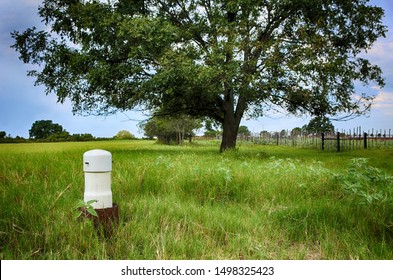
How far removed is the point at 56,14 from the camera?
10000 mm

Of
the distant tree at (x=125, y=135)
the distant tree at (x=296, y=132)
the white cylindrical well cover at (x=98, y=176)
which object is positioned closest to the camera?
the white cylindrical well cover at (x=98, y=176)

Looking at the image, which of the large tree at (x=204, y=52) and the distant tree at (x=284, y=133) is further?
the distant tree at (x=284, y=133)

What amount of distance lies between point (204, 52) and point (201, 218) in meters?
8.56

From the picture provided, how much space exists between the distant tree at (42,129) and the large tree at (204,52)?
490cm

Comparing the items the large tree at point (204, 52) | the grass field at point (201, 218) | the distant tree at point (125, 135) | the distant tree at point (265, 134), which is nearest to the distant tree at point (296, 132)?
the distant tree at point (265, 134)

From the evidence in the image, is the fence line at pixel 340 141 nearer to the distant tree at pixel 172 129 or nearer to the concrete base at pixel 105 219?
the distant tree at pixel 172 129

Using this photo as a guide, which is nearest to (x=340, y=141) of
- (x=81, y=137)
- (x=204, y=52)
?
(x=204, y=52)

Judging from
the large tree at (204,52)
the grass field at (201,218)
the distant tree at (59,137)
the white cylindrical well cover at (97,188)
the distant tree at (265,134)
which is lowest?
the grass field at (201,218)

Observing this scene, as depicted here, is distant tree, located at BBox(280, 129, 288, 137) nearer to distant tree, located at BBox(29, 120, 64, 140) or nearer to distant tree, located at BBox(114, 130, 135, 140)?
distant tree, located at BBox(114, 130, 135, 140)

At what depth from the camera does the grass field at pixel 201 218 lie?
7.56ft

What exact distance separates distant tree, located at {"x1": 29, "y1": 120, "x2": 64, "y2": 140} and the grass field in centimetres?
65

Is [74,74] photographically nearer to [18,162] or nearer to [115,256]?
[18,162]

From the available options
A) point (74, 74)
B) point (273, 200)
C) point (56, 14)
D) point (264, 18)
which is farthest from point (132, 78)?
point (273, 200)

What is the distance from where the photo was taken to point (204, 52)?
34.9 feet
